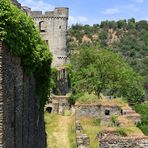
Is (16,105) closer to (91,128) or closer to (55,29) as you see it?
(91,128)

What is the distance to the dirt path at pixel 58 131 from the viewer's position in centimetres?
3159

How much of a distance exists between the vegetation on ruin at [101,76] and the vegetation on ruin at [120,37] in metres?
51.6

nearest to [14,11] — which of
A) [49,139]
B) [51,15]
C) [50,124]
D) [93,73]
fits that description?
[49,139]

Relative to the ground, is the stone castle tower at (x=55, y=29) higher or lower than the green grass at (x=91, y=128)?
higher

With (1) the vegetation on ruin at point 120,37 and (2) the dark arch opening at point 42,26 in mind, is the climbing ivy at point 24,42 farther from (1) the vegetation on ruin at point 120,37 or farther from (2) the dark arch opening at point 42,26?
(1) the vegetation on ruin at point 120,37

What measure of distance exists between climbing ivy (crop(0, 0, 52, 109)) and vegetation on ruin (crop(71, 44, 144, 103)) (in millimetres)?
30299

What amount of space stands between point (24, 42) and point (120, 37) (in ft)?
401

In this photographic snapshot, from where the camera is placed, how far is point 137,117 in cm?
3394

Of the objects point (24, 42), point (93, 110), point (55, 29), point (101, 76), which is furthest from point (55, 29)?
point (24, 42)

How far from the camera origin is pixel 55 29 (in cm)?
6469

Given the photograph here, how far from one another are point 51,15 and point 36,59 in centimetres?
4532

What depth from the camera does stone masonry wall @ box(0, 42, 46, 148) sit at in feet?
47.3

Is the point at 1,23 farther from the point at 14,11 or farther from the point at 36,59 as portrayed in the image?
the point at 36,59

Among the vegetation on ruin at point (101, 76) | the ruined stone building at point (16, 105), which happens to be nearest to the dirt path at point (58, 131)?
the ruined stone building at point (16, 105)
